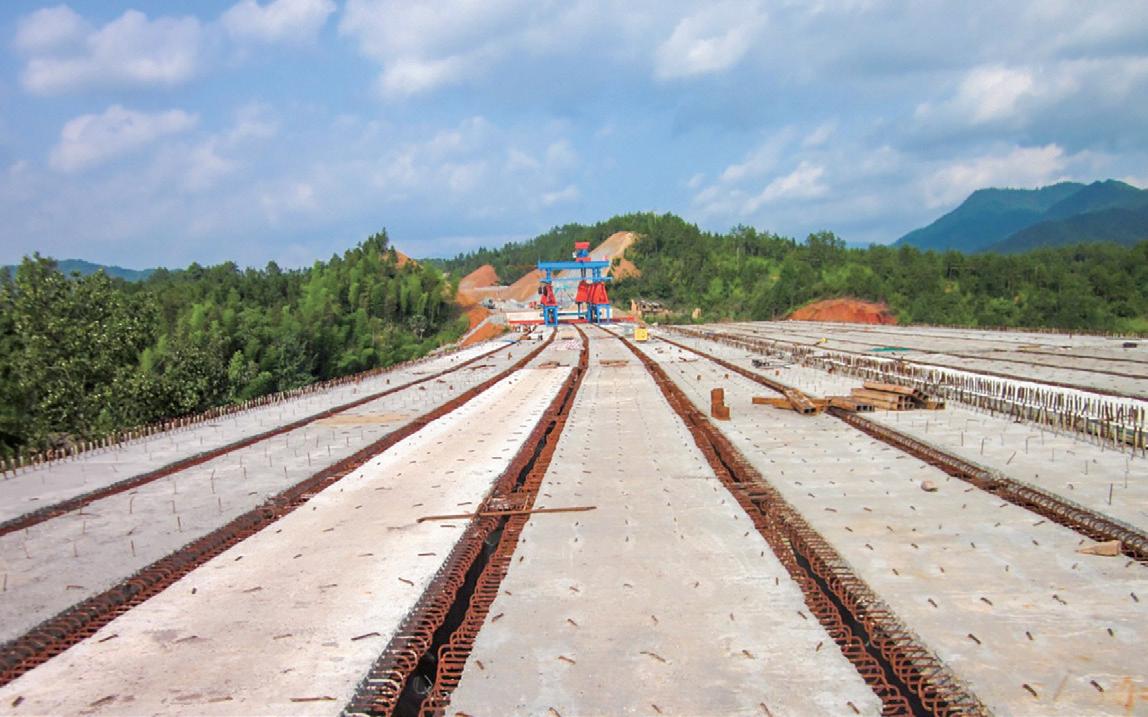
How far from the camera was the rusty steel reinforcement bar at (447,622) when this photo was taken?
4.12m

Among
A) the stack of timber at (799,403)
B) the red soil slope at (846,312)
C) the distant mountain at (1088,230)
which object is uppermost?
the distant mountain at (1088,230)

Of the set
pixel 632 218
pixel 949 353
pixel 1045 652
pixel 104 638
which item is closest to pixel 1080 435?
pixel 1045 652

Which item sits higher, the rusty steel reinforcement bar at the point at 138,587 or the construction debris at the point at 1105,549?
the construction debris at the point at 1105,549

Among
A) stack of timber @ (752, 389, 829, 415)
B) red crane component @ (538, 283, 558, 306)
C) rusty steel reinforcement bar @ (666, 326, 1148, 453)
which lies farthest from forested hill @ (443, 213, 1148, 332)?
stack of timber @ (752, 389, 829, 415)

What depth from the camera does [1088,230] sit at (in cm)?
17112

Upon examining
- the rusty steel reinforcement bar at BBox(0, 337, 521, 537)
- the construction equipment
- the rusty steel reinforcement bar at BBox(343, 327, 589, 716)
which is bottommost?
the rusty steel reinforcement bar at BBox(343, 327, 589, 716)

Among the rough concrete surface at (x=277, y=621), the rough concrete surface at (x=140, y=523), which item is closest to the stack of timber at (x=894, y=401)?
the rough concrete surface at (x=277, y=621)

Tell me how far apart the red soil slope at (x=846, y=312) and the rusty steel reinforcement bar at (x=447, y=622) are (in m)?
48.3

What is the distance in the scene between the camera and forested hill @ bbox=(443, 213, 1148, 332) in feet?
167

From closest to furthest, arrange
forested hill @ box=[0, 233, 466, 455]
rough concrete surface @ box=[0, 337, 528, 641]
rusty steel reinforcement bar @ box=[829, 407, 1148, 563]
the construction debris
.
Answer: the construction debris < rough concrete surface @ box=[0, 337, 528, 641] < rusty steel reinforcement bar @ box=[829, 407, 1148, 563] < forested hill @ box=[0, 233, 466, 455]

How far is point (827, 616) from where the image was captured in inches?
195

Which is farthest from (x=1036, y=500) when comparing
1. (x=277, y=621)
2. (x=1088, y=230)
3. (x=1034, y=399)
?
(x=1088, y=230)

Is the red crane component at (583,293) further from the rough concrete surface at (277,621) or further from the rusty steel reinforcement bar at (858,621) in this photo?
the rusty steel reinforcement bar at (858,621)

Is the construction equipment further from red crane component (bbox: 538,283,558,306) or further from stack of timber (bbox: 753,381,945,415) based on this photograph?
stack of timber (bbox: 753,381,945,415)
